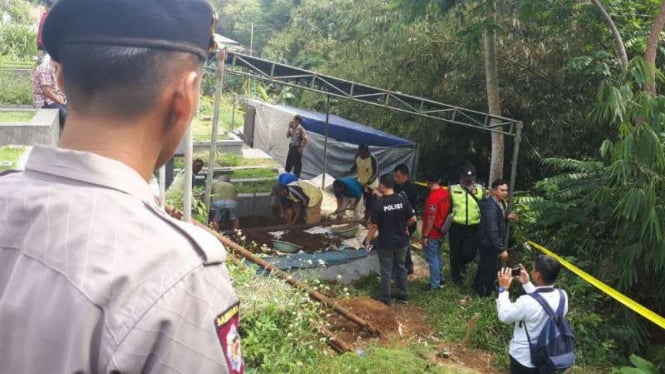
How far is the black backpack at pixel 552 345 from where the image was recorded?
13.2 ft

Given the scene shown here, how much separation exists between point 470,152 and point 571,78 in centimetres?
285

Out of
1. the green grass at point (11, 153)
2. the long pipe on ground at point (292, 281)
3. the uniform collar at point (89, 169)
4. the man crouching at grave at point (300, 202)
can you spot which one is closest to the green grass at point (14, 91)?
the green grass at point (11, 153)

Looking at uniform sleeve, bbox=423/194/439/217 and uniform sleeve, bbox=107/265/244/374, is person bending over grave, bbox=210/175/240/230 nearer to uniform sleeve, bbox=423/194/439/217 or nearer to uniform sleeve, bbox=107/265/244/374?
uniform sleeve, bbox=423/194/439/217

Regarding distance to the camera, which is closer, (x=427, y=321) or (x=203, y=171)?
(x=427, y=321)

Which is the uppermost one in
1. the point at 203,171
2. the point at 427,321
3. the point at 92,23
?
the point at 92,23

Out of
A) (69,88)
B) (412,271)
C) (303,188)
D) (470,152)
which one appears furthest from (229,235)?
(69,88)

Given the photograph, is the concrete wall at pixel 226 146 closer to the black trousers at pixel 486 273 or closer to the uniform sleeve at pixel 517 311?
the black trousers at pixel 486 273

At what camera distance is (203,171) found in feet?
37.3

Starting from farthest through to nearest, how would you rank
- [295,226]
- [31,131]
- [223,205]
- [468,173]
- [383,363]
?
[295,226] < [223,205] < [468,173] < [31,131] < [383,363]

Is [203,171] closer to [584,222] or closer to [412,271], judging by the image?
[412,271]

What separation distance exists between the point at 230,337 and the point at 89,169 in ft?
1.08

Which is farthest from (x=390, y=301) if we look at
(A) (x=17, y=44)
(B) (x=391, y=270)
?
(A) (x=17, y=44)

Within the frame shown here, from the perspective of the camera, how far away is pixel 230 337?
2.73 ft

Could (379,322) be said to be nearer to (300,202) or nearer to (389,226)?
(389,226)
